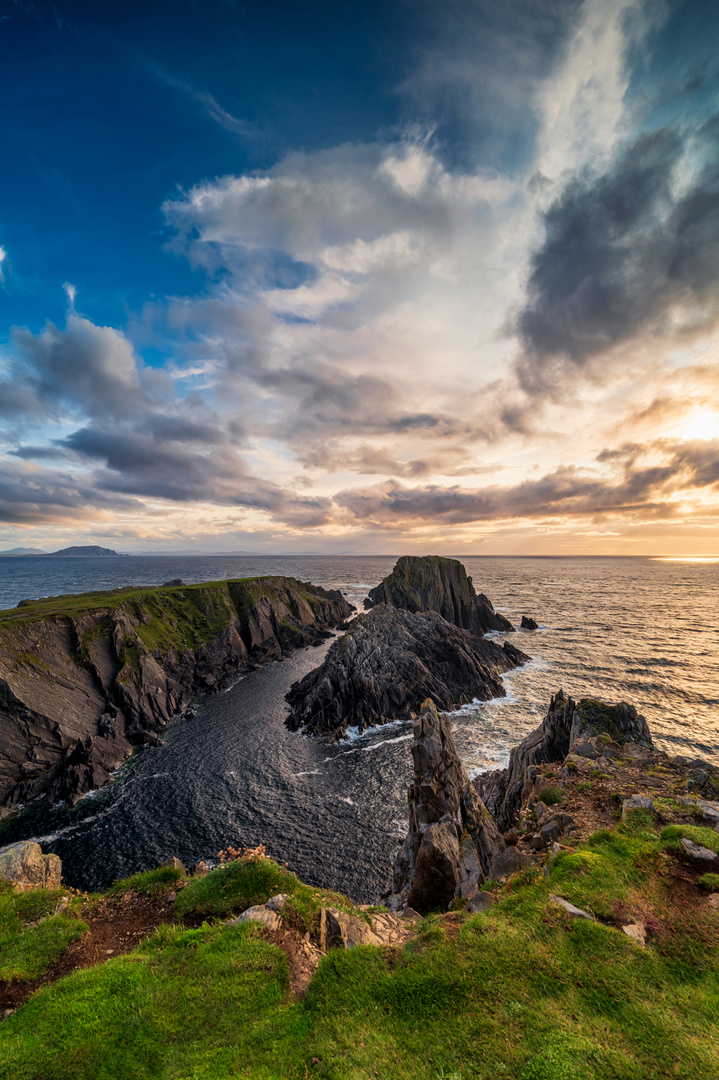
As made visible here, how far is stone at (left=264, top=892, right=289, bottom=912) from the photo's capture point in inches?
492

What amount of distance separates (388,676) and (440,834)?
43298 millimetres

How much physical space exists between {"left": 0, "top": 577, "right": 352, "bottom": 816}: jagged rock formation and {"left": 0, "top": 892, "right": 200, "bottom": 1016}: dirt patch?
39791 mm

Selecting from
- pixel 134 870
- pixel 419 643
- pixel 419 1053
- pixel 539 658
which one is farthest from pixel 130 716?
pixel 539 658

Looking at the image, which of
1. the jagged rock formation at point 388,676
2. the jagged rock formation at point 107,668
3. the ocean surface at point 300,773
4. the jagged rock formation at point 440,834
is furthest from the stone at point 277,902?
the jagged rock formation at point 388,676

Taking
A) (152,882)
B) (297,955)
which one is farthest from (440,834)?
(152,882)

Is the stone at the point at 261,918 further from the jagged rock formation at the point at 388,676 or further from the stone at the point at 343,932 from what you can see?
the jagged rock formation at the point at 388,676

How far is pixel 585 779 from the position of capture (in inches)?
847

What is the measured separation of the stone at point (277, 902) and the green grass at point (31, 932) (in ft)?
19.3

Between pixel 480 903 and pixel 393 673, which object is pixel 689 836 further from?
pixel 393 673

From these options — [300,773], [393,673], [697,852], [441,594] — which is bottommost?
[300,773]

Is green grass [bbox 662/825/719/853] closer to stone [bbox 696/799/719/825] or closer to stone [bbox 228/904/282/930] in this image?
stone [bbox 696/799/719/825]

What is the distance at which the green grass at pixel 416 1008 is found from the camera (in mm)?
7453

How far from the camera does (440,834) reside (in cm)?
2166

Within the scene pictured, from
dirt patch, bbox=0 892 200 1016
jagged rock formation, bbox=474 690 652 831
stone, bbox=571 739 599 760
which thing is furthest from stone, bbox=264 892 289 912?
stone, bbox=571 739 599 760
